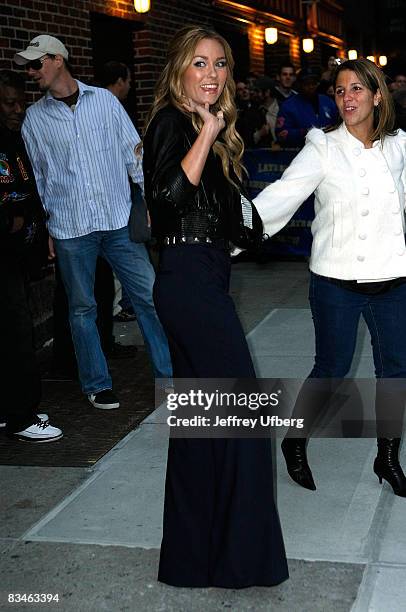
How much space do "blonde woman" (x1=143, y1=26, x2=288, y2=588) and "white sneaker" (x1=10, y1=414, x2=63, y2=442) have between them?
1929 millimetres

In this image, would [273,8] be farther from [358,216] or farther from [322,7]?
[358,216]

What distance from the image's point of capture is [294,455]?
4402mm

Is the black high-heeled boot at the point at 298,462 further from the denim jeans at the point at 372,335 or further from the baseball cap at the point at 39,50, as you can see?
the baseball cap at the point at 39,50

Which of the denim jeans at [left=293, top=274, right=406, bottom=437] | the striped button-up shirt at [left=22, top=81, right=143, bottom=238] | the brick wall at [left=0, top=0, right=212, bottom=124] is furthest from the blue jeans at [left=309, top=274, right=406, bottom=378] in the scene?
the brick wall at [left=0, top=0, right=212, bottom=124]

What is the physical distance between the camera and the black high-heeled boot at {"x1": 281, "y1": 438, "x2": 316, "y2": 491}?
437cm

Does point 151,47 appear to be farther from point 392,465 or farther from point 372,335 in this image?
point 392,465

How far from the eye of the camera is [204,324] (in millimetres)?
3361

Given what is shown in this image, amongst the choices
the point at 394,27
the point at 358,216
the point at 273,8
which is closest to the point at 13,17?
the point at 358,216

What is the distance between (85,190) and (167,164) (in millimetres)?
2441

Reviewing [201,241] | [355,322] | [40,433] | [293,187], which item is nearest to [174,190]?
[201,241]

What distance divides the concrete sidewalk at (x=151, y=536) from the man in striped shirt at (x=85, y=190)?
0.62 meters

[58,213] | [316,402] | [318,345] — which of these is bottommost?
[316,402]

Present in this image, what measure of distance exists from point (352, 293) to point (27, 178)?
2057 mm

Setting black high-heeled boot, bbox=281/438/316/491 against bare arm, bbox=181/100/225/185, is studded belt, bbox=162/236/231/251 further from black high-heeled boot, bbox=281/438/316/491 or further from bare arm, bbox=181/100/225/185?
black high-heeled boot, bbox=281/438/316/491
